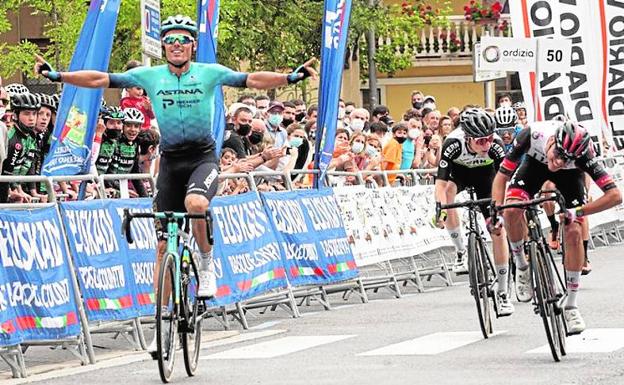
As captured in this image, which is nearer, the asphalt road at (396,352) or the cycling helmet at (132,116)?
the asphalt road at (396,352)

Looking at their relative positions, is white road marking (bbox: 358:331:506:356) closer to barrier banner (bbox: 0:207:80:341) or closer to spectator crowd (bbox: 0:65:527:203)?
barrier banner (bbox: 0:207:80:341)

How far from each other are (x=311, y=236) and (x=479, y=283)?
3.82 m

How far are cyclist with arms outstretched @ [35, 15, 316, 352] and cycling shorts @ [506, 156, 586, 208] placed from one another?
2.18 m

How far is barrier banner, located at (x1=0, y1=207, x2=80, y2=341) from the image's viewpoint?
12.8 meters

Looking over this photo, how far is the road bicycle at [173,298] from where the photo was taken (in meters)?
11.7

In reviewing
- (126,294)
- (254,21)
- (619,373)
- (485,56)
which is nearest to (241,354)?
(126,294)

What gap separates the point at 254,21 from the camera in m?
34.2

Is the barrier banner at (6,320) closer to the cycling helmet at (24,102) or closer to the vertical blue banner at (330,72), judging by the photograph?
the cycling helmet at (24,102)

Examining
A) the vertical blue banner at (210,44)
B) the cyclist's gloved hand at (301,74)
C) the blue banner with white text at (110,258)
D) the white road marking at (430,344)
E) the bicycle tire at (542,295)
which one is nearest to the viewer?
the cyclist's gloved hand at (301,74)

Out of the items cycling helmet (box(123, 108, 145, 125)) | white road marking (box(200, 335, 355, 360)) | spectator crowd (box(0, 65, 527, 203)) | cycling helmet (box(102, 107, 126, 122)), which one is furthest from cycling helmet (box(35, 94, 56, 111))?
white road marking (box(200, 335, 355, 360))

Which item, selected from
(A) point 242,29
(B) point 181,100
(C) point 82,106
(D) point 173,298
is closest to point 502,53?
(A) point 242,29

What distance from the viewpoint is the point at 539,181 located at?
14016 millimetres

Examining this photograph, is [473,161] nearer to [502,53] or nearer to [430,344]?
[430,344]

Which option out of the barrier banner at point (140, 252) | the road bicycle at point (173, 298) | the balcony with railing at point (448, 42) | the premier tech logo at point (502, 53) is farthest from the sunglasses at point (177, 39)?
the balcony with railing at point (448, 42)
